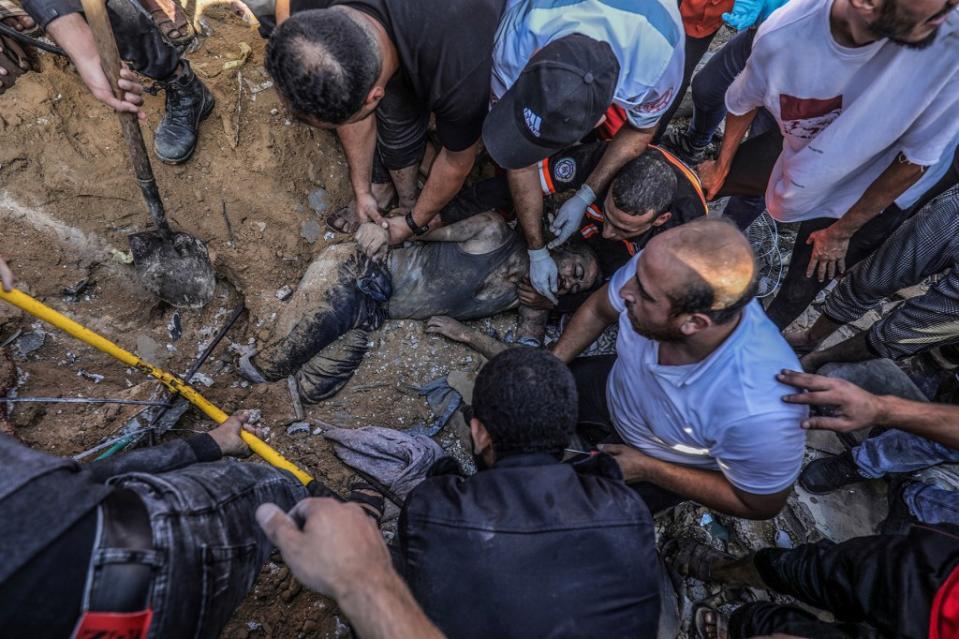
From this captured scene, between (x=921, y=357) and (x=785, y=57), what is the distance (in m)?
1.90

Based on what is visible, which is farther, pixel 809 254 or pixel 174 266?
pixel 809 254

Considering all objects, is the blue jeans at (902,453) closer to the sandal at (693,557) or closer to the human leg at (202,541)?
the sandal at (693,557)

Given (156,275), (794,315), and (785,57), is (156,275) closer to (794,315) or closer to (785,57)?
(785,57)

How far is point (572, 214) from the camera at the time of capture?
305 cm

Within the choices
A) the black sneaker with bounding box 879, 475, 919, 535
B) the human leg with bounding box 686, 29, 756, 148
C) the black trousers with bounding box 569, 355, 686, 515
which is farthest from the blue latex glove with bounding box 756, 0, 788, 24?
the black sneaker with bounding box 879, 475, 919, 535

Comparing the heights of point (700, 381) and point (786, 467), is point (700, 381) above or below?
above

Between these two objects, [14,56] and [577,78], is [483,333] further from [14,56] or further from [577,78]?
[14,56]

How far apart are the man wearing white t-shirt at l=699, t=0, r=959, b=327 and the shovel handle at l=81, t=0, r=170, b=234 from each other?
117 inches

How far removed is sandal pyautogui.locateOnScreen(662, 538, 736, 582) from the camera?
2.69 m

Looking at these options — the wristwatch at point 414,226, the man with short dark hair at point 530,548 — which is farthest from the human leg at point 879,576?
the wristwatch at point 414,226

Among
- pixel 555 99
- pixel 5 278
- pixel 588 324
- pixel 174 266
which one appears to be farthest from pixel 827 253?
pixel 5 278

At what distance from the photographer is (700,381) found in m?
1.99

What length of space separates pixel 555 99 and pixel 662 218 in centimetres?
103

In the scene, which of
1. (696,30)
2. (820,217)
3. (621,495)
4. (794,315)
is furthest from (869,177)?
(621,495)
